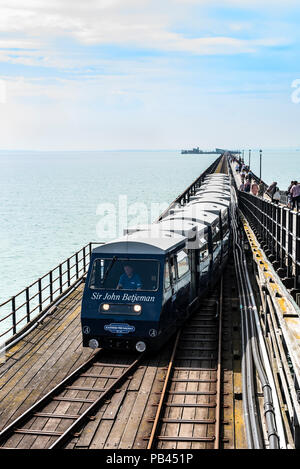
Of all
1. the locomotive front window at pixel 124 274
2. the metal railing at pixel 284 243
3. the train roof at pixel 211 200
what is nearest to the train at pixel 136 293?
the locomotive front window at pixel 124 274

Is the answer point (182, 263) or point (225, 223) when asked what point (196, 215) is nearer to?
point (225, 223)

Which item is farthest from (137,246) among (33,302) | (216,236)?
(33,302)

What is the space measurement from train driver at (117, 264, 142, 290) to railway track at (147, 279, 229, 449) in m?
1.77

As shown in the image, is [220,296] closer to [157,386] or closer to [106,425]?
[157,386]

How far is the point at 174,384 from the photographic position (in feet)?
39.1

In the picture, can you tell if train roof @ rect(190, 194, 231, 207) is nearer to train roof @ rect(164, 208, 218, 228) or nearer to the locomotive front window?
train roof @ rect(164, 208, 218, 228)

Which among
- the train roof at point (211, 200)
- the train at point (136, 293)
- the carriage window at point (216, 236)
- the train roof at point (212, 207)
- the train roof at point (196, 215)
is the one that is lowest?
the train at point (136, 293)

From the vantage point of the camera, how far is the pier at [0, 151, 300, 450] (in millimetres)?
9500

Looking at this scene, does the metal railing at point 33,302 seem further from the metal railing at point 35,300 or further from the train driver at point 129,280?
the train driver at point 129,280

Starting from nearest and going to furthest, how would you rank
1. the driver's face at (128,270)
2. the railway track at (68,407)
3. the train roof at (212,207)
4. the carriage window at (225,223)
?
1. the railway track at (68,407)
2. the driver's face at (128,270)
3. the train roof at (212,207)
4. the carriage window at (225,223)

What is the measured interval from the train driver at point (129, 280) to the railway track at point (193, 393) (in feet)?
5.81

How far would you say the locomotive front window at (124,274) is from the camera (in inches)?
533

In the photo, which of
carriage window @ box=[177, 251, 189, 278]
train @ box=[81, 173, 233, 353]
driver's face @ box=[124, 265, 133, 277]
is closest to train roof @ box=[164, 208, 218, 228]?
carriage window @ box=[177, 251, 189, 278]
